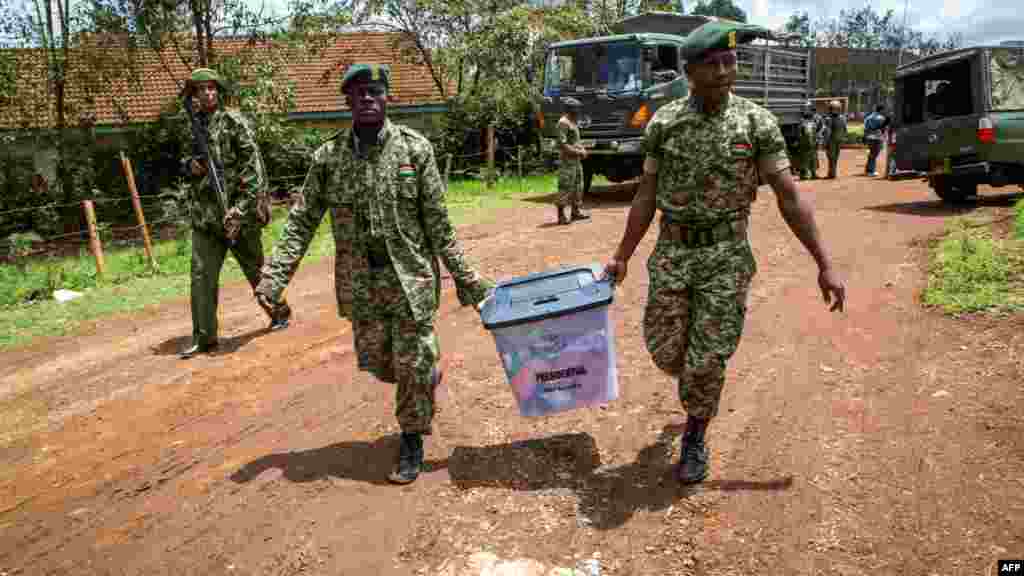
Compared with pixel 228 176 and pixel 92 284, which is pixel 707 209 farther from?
pixel 92 284

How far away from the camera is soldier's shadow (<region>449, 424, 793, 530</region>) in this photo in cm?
323

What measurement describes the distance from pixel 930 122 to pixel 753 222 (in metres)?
2.89

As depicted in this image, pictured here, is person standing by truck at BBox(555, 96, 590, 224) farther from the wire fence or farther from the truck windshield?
the wire fence

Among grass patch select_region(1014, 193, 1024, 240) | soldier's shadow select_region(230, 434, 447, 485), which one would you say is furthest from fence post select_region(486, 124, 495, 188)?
soldier's shadow select_region(230, 434, 447, 485)

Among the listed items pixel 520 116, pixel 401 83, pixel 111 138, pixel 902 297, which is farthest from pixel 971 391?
pixel 401 83

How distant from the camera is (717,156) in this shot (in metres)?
3.01

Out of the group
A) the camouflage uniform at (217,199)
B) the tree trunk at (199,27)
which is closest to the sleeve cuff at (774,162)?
the camouflage uniform at (217,199)

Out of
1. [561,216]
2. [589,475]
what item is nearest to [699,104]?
[589,475]

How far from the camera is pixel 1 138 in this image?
1486cm

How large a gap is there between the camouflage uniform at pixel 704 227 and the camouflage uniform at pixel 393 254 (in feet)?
2.99

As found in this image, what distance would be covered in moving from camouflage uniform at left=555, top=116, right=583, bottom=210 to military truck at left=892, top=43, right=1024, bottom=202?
15.6 ft

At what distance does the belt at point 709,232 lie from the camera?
3.08m

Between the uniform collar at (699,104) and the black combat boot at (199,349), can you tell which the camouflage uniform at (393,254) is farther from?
the black combat boot at (199,349)

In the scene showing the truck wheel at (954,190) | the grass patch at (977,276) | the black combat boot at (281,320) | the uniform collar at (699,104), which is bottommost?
the black combat boot at (281,320)
